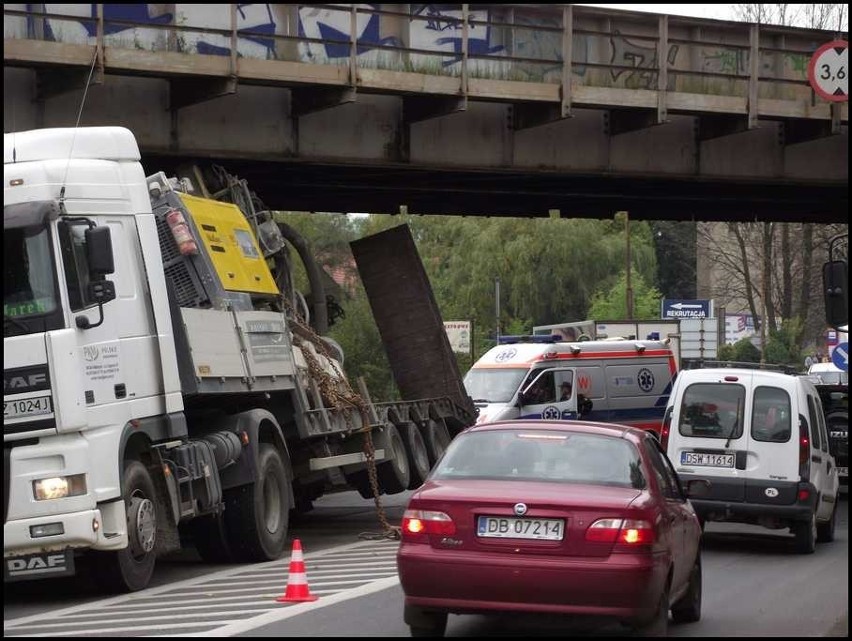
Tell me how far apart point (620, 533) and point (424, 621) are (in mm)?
1325

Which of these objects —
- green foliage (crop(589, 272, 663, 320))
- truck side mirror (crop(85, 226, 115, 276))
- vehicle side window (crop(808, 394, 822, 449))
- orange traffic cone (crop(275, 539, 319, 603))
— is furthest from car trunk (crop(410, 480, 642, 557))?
green foliage (crop(589, 272, 663, 320))

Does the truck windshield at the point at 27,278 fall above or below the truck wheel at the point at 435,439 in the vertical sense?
above

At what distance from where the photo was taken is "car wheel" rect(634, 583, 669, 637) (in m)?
8.86

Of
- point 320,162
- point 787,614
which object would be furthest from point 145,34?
point 787,614

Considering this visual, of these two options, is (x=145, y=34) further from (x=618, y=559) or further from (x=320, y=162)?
(x=618, y=559)

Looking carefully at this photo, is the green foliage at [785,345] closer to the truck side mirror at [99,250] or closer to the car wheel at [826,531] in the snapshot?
the car wheel at [826,531]

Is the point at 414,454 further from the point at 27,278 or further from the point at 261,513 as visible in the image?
the point at 27,278

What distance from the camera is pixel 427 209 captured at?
27.7m

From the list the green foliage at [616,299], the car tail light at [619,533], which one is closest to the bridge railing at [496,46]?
the car tail light at [619,533]

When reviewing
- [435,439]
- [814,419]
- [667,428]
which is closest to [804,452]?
[814,419]

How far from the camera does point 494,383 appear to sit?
2989 centimetres

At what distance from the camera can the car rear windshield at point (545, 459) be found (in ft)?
30.6

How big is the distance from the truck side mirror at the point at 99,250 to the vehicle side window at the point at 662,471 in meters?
4.52

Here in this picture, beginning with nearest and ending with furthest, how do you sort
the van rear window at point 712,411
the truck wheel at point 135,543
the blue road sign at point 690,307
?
the truck wheel at point 135,543
the van rear window at point 712,411
the blue road sign at point 690,307
